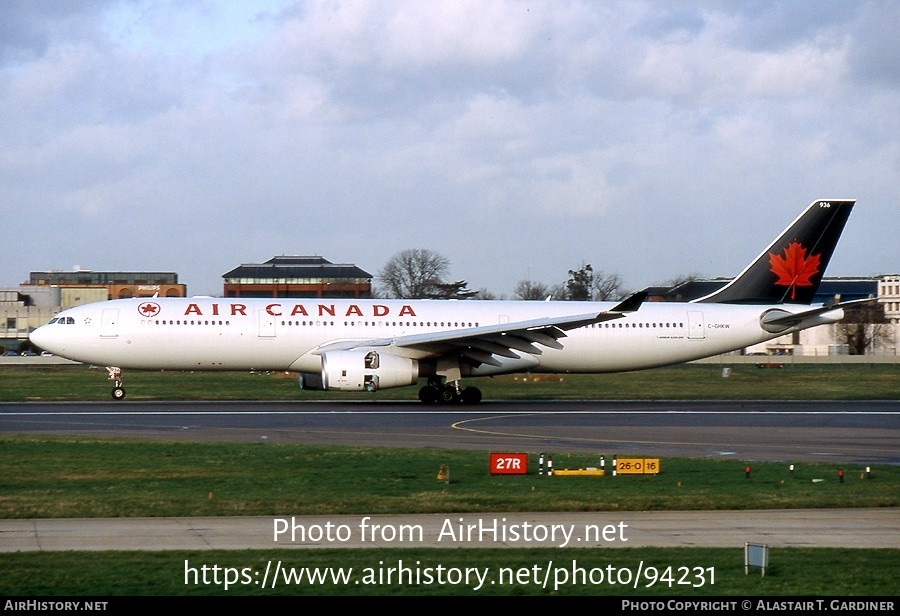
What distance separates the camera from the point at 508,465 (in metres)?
20.2

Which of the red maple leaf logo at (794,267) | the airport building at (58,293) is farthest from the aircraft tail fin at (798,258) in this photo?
the airport building at (58,293)

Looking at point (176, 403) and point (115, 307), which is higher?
point (115, 307)

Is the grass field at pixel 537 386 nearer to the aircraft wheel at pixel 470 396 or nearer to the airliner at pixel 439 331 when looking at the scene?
the airliner at pixel 439 331

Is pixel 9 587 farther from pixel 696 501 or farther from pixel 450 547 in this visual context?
pixel 696 501

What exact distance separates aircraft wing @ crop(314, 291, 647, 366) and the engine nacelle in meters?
0.95

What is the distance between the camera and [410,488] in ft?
60.7

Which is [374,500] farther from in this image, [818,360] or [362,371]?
[818,360]

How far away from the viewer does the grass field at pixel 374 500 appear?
1117 centimetres

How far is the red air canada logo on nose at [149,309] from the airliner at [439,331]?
36mm

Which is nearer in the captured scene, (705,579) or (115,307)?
(705,579)

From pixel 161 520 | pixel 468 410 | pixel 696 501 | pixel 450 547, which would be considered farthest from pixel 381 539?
pixel 468 410

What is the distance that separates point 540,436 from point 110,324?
18.8 m
